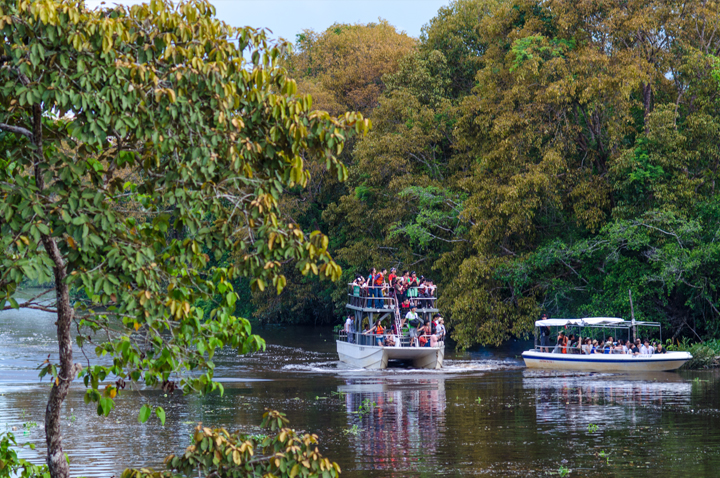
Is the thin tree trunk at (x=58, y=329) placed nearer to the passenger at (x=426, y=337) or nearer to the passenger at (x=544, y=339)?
the passenger at (x=426, y=337)

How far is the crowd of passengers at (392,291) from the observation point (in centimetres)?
3031

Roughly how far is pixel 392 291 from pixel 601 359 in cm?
835

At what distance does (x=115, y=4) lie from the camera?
602cm

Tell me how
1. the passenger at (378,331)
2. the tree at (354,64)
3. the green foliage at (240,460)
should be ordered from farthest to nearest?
the tree at (354,64) < the passenger at (378,331) < the green foliage at (240,460)

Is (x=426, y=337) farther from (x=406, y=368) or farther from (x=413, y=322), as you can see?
(x=406, y=368)

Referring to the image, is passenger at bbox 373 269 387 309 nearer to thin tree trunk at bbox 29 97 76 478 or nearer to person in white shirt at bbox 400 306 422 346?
person in white shirt at bbox 400 306 422 346

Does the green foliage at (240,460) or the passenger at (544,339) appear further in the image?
the passenger at (544,339)

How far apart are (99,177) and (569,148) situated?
2908 centimetres

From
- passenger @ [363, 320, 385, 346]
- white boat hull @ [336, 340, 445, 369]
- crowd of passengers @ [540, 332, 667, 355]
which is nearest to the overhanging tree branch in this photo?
white boat hull @ [336, 340, 445, 369]

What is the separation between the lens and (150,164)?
5.86 metres

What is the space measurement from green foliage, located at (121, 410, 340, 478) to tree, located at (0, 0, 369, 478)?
1.46ft

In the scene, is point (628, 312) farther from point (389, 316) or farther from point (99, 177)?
point (99, 177)

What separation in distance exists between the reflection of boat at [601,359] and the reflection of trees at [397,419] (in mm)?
5628

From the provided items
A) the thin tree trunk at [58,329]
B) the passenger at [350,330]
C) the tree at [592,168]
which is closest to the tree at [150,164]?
the thin tree trunk at [58,329]
